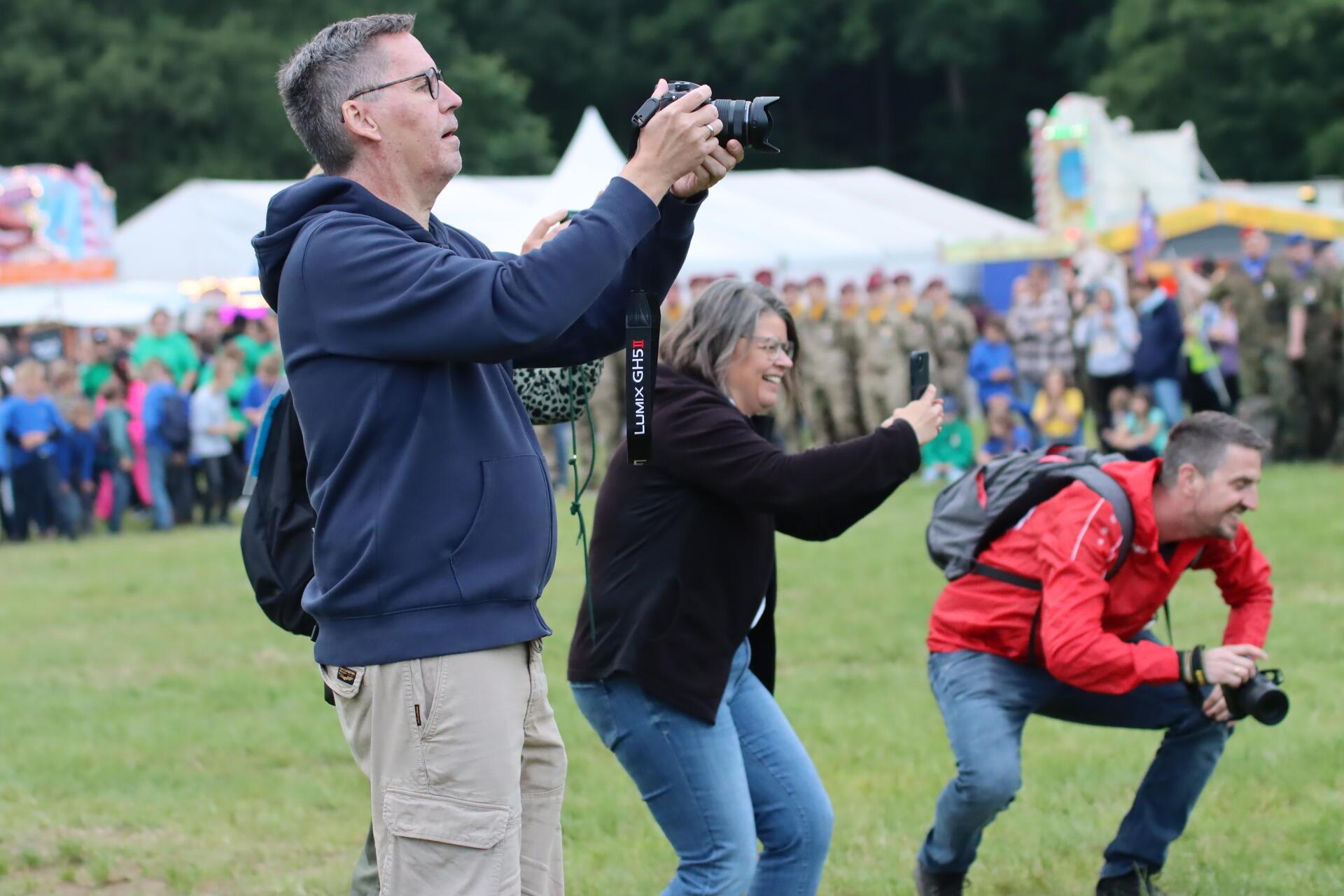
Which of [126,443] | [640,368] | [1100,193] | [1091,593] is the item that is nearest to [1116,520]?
[1091,593]

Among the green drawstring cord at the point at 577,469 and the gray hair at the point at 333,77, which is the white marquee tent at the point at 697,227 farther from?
the gray hair at the point at 333,77

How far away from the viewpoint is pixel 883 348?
59.3 feet

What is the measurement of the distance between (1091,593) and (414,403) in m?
2.41

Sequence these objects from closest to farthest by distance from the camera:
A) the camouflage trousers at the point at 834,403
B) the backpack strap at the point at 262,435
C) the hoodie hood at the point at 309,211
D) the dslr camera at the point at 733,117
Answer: the hoodie hood at the point at 309,211 → the dslr camera at the point at 733,117 → the backpack strap at the point at 262,435 → the camouflage trousers at the point at 834,403

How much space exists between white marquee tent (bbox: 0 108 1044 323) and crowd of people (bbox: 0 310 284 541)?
4979mm

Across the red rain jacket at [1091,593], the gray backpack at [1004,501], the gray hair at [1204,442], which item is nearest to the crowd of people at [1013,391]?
the red rain jacket at [1091,593]

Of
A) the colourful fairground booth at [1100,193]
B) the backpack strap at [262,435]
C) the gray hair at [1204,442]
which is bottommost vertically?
the gray hair at [1204,442]

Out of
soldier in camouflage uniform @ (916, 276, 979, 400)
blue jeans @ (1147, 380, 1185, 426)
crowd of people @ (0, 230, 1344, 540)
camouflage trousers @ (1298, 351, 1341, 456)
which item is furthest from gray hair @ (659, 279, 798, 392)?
soldier in camouflage uniform @ (916, 276, 979, 400)

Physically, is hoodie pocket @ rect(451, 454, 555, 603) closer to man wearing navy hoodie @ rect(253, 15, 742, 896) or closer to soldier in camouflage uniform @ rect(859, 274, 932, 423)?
man wearing navy hoodie @ rect(253, 15, 742, 896)

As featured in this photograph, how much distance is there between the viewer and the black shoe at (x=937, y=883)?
4.95 metres

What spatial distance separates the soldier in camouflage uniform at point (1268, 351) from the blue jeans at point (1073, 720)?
1128 cm

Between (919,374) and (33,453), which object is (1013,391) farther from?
(919,374)

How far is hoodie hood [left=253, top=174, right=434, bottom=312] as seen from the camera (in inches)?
111

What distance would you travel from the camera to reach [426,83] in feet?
9.38
